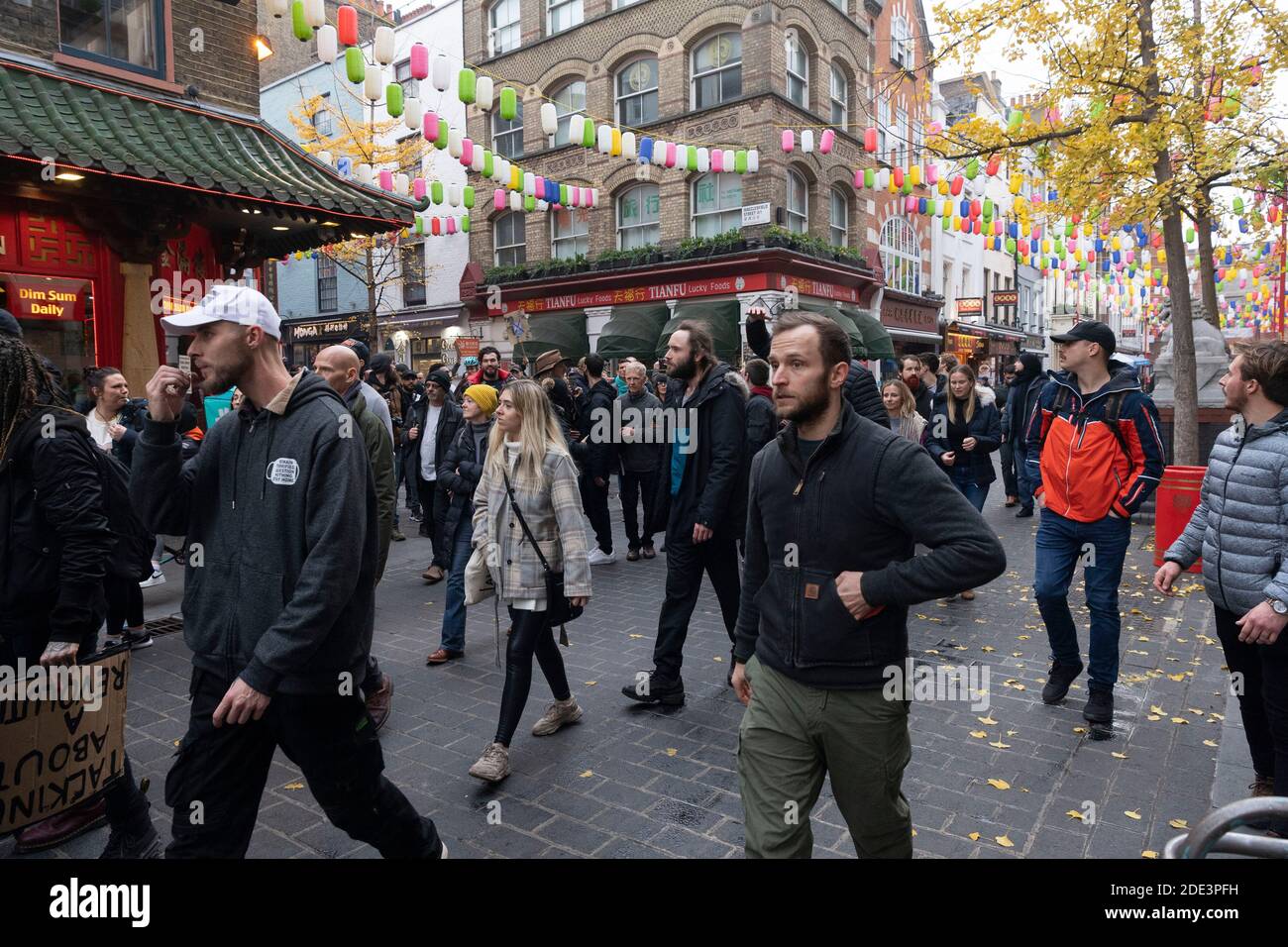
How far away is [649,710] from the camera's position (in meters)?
4.89

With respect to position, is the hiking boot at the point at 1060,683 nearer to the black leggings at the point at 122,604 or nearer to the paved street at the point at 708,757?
the paved street at the point at 708,757

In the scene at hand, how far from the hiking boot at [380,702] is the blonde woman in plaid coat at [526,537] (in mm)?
916

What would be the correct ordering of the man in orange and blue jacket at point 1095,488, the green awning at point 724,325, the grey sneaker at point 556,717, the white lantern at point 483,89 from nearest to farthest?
the grey sneaker at point 556,717 < the man in orange and blue jacket at point 1095,488 < the white lantern at point 483,89 < the green awning at point 724,325

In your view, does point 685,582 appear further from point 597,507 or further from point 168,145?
point 168,145

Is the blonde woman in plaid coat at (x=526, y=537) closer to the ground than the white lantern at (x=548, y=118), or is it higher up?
closer to the ground

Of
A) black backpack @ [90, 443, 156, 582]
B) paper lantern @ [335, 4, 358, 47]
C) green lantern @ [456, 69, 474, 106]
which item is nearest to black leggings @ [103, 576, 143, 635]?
black backpack @ [90, 443, 156, 582]

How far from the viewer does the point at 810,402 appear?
2547mm

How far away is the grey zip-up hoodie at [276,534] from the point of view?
8.01ft

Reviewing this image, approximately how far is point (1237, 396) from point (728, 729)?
2.90 m

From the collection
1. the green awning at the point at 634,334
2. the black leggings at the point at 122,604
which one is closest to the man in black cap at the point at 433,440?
the black leggings at the point at 122,604

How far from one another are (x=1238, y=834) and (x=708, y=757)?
2.85 metres

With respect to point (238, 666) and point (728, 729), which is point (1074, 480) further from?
point (238, 666)

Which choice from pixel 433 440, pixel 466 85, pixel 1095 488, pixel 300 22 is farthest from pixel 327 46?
pixel 1095 488
